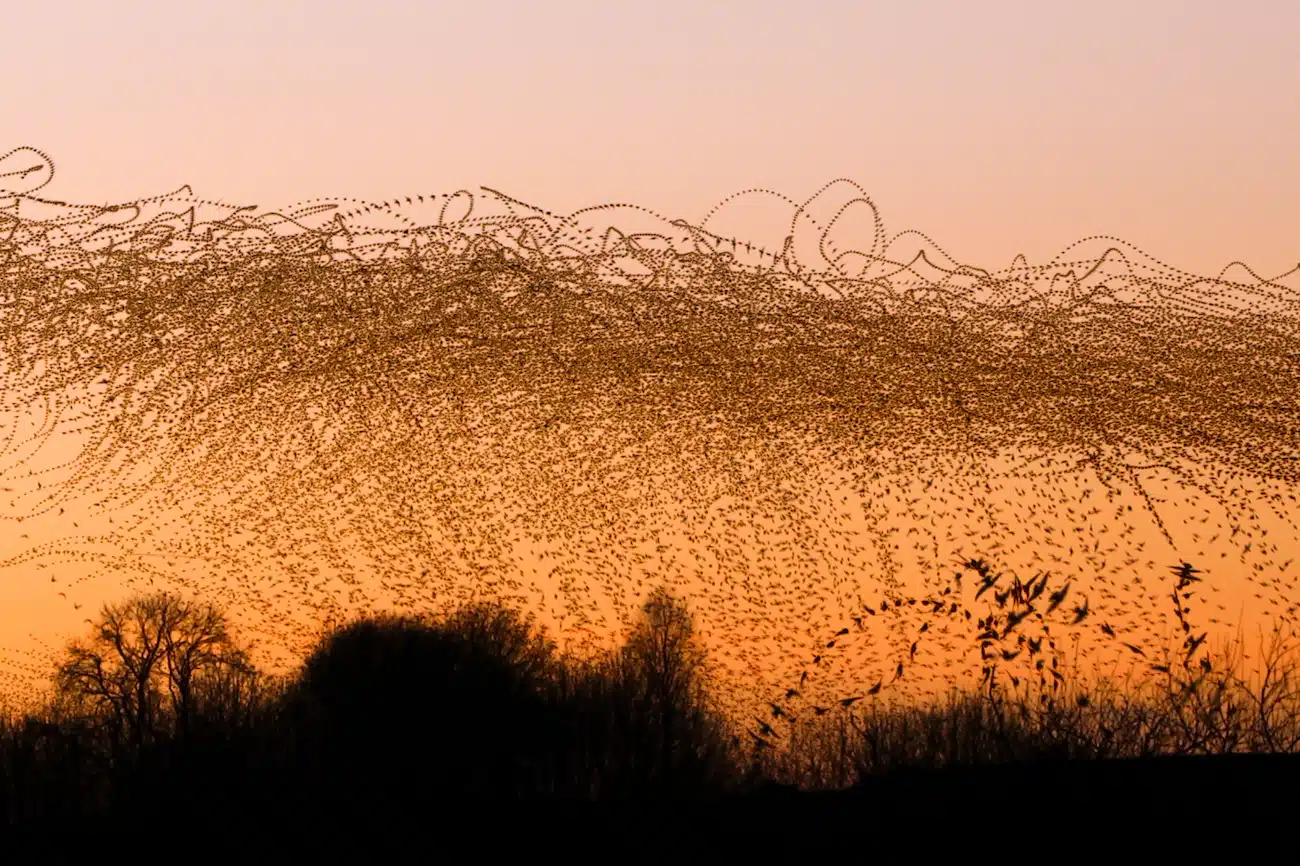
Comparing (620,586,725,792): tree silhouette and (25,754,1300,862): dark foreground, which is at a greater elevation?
(620,586,725,792): tree silhouette

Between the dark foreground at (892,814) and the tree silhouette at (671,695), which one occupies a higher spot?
the tree silhouette at (671,695)

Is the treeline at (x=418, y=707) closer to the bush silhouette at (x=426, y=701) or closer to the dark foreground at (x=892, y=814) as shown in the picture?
the bush silhouette at (x=426, y=701)

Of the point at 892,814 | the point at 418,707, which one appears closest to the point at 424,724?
the point at 418,707

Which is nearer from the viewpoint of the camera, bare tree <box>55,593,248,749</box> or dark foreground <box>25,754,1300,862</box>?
dark foreground <box>25,754,1300,862</box>

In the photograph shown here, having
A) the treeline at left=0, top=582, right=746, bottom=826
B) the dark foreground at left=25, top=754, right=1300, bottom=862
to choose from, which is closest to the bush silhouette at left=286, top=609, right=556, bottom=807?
the treeline at left=0, top=582, right=746, bottom=826

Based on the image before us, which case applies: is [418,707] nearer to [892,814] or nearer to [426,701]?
[426,701]

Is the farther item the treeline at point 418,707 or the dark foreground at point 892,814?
the treeline at point 418,707

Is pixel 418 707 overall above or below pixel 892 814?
above

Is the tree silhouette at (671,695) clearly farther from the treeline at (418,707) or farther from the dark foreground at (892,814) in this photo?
the dark foreground at (892,814)

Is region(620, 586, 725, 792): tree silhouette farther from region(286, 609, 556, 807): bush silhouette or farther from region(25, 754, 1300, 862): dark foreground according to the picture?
region(25, 754, 1300, 862): dark foreground

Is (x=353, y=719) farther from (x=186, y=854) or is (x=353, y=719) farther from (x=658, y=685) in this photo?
(x=186, y=854)

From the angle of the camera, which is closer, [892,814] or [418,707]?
[892,814]

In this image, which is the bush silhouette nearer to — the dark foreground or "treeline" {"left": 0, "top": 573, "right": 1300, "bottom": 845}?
"treeline" {"left": 0, "top": 573, "right": 1300, "bottom": 845}

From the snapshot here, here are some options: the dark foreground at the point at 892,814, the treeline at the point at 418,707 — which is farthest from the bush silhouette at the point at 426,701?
the dark foreground at the point at 892,814
